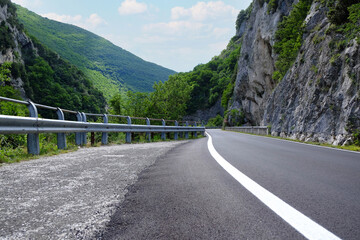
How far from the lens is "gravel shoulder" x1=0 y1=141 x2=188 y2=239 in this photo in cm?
175

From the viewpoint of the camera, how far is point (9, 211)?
6.84 ft

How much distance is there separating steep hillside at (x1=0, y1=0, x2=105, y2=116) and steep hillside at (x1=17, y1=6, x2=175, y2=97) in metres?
34.4

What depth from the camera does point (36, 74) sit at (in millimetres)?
87750

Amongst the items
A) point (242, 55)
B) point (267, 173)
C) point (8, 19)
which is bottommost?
point (267, 173)

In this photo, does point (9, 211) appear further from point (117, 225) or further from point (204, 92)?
point (204, 92)

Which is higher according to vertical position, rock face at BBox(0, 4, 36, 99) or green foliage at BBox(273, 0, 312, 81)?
rock face at BBox(0, 4, 36, 99)

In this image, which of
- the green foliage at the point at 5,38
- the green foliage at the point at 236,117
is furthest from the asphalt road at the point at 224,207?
the green foliage at the point at 5,38

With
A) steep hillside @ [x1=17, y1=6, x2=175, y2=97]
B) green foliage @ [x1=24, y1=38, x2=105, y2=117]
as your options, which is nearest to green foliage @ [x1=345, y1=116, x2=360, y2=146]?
green foliage @ [x1=24, y1=38, x2=105, y2=117]

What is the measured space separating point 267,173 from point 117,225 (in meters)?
2.94

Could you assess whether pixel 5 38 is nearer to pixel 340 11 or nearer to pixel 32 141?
pixel 340 11

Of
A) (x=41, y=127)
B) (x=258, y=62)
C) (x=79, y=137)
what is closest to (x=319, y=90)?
(x=79, y=137)

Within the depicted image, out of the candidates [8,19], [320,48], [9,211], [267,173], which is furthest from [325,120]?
[8,19]

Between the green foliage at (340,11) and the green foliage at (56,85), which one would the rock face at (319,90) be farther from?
the green foliage at (56,85)

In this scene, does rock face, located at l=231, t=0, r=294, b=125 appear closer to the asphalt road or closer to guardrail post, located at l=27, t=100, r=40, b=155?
guardrail post, located at l=27, t=100, r=40, b=155
